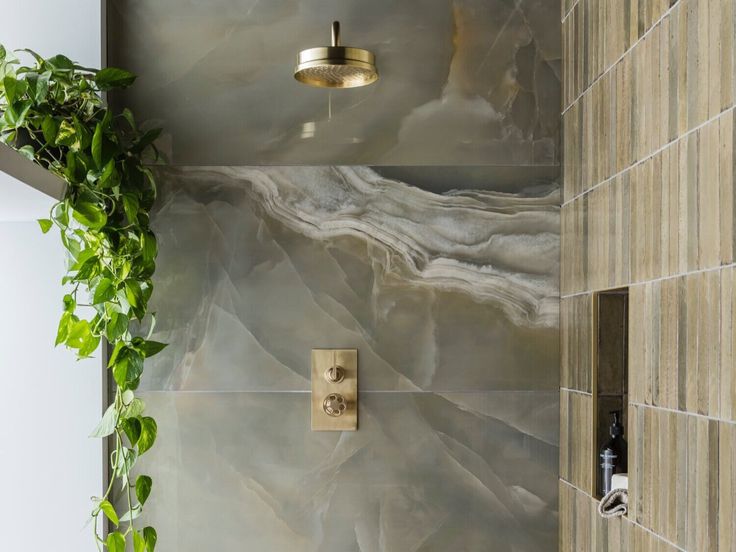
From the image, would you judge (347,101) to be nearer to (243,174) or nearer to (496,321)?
(243,174)

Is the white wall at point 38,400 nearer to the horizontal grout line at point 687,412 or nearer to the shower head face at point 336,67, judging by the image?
the shower head face at point 336,67

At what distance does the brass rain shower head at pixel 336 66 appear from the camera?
175cm

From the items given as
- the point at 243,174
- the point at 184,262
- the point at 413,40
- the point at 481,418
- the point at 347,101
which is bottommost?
the point at 481,418

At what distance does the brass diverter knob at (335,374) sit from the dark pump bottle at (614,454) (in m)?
0.62

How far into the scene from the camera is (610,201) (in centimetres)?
170

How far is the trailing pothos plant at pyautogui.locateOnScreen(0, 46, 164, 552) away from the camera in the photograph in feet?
5.40

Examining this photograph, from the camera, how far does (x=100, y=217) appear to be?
1.71 m

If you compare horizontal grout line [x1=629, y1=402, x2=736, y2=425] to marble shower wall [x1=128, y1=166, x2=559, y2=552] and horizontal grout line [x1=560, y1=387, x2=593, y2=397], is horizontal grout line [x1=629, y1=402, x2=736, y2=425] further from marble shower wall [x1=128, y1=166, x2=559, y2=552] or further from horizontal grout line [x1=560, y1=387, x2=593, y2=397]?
marble shower wall [x1=128, y1=166, x2=559, y2=552]

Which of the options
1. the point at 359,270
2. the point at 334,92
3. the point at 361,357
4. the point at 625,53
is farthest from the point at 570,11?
the point at 361,357

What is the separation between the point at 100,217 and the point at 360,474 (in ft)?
2.74

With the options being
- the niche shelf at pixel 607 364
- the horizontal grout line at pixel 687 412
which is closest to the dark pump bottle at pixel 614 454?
the niche shelf at pixel 607 364

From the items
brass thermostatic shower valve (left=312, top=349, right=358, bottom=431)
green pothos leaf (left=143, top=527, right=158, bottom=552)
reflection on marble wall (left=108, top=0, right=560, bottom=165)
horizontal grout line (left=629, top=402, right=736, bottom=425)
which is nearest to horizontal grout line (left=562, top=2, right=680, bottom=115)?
reflection on marble wall (left=108, top=0, right=560, bottom=165)

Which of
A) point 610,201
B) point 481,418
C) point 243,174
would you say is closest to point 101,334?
point 243,174

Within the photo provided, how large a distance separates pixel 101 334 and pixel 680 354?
1.13 m
